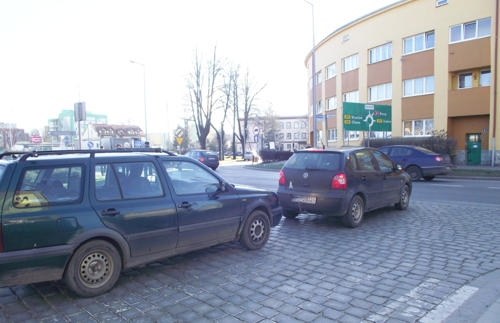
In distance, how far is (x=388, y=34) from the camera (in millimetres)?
27797

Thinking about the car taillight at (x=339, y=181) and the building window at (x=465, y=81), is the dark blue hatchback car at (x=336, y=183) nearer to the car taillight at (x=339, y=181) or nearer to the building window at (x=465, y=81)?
the car taillight at (x=339, y=181)

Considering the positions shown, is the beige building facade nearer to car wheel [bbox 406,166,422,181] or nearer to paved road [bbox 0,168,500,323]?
car wheel [bbox 406,166,422,181]

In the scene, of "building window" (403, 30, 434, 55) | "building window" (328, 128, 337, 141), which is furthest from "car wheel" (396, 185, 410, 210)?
"building window" (328, 128, 337, 141)

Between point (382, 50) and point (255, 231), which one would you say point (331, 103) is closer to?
point (382, 50)

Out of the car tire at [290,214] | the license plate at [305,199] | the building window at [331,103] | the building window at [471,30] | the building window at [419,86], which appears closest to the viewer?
the license plate at [305,199]

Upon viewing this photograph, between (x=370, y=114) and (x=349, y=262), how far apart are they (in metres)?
19.5

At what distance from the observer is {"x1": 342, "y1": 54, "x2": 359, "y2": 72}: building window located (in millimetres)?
31547

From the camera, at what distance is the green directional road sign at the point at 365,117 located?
21.5 metres

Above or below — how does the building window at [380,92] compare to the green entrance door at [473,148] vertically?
above

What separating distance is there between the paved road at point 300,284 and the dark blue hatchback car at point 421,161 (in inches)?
378

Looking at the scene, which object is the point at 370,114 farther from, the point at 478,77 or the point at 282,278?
the point at 282,278

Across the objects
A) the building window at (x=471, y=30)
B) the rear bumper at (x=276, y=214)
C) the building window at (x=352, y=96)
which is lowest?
the rear bumper at (x=276, y=214)

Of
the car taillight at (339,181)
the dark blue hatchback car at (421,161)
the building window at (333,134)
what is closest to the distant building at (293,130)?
the building window at (333,134)

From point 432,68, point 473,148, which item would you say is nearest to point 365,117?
point 432,68
